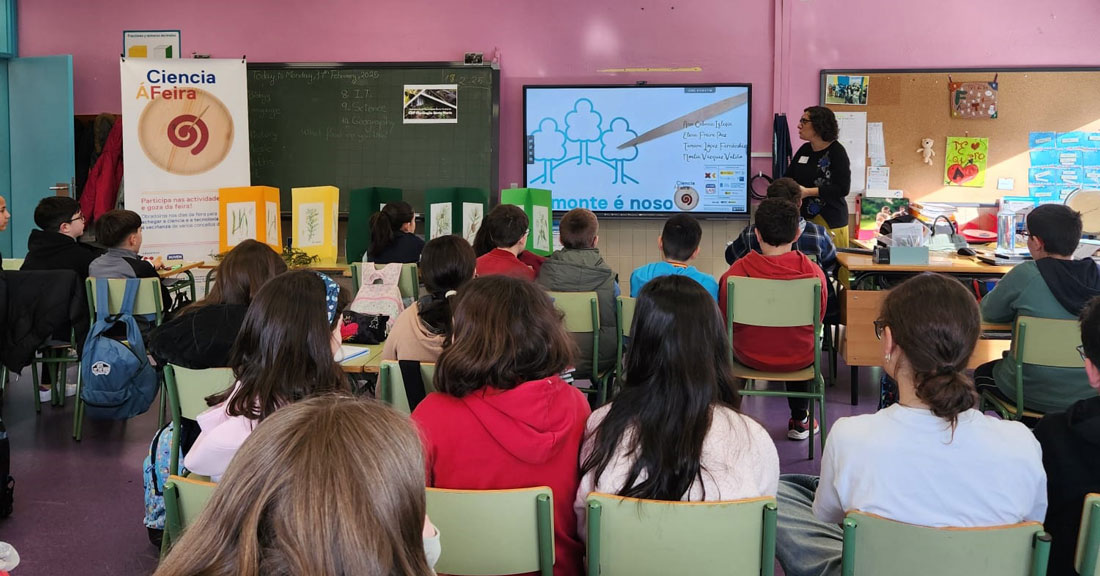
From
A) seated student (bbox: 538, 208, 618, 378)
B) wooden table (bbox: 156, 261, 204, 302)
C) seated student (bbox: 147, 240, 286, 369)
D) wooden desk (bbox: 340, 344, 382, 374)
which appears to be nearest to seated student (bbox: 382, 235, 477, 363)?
wooden desk (bbox: 340, 344, 382, 374)

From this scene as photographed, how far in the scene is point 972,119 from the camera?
6.35 metres

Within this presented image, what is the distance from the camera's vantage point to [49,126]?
688 cm

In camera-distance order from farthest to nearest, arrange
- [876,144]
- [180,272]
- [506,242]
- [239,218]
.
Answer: [876,144] → [239,218] → [180,272] → [506,242]

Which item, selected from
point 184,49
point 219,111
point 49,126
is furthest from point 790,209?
point 49,126

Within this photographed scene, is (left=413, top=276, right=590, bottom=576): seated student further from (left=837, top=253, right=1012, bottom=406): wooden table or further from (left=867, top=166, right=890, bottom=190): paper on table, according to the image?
(left=867, top=166, right=890, bottom=190): paper on table

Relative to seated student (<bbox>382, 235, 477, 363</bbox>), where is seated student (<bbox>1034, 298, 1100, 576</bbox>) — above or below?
below

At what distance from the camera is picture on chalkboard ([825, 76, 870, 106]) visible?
253 inches

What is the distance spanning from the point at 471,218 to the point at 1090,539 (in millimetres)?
4899

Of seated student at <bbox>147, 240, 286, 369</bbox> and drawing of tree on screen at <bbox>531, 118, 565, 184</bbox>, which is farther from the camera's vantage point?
drawing of tree on screen at <bbox>531, 118, 565, 184</bbox>

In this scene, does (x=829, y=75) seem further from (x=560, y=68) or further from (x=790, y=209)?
(x=790, y=209)

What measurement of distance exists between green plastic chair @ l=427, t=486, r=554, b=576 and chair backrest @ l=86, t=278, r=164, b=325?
3118 millimetres

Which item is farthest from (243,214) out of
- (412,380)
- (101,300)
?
(412,380)

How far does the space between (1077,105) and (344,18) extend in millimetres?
5115

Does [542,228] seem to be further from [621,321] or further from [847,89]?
[847,89]
